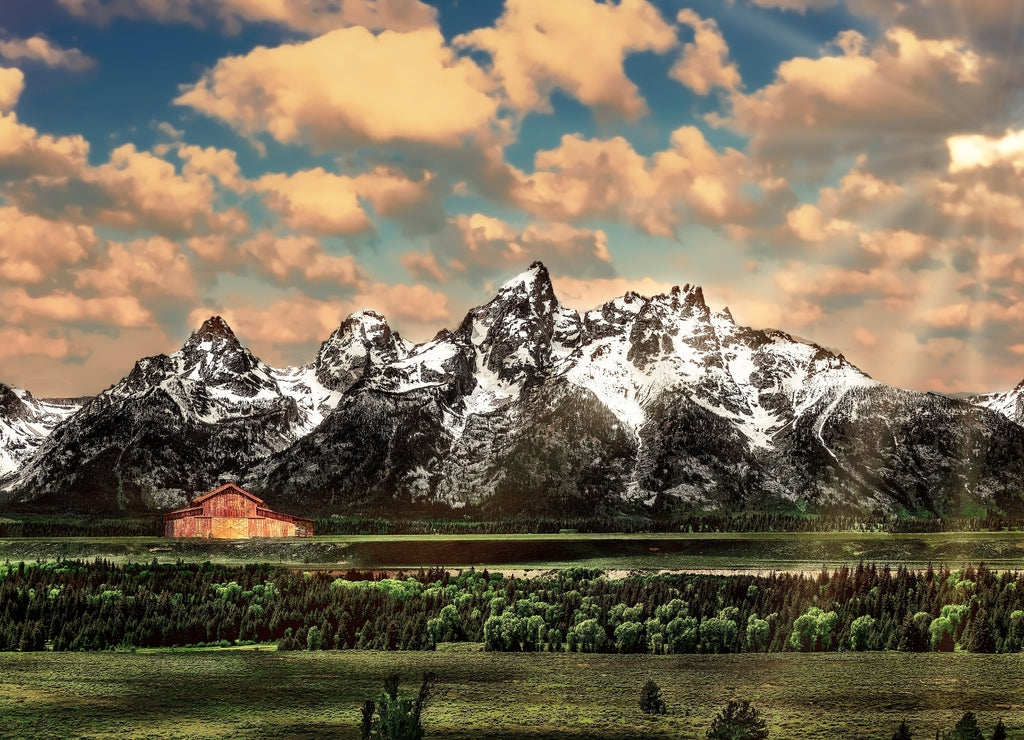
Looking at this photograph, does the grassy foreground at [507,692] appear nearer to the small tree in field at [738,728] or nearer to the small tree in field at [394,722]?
the small tree in field at [394,722]

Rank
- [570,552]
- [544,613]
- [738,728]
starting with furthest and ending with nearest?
[570,552]
[544,613]
[738,728]

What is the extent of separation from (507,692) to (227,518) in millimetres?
132639

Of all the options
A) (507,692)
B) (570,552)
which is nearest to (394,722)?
(507,692)

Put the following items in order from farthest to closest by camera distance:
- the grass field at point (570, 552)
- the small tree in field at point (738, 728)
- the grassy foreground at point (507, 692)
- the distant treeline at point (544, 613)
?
the grass field at point (570, 552)
the distant treeline at point (544, 613)
the grassy foreground at point (507, 692)
the small tree in field at point (738, 728)

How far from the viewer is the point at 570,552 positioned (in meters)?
129

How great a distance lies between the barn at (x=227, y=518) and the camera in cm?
17450

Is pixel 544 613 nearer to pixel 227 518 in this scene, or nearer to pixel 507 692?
pixel 507 692

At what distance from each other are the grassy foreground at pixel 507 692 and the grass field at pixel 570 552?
50496 millimetres

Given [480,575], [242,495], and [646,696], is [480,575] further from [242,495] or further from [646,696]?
[242,495]

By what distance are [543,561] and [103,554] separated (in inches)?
2089

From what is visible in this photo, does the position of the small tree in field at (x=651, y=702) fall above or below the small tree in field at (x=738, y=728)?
below

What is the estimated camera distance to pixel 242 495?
7037 inches

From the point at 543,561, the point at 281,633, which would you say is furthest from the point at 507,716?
the point at 543,561

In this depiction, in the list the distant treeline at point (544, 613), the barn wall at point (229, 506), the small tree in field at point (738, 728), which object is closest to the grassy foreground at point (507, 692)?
the small tree in field at point (738, 728)
